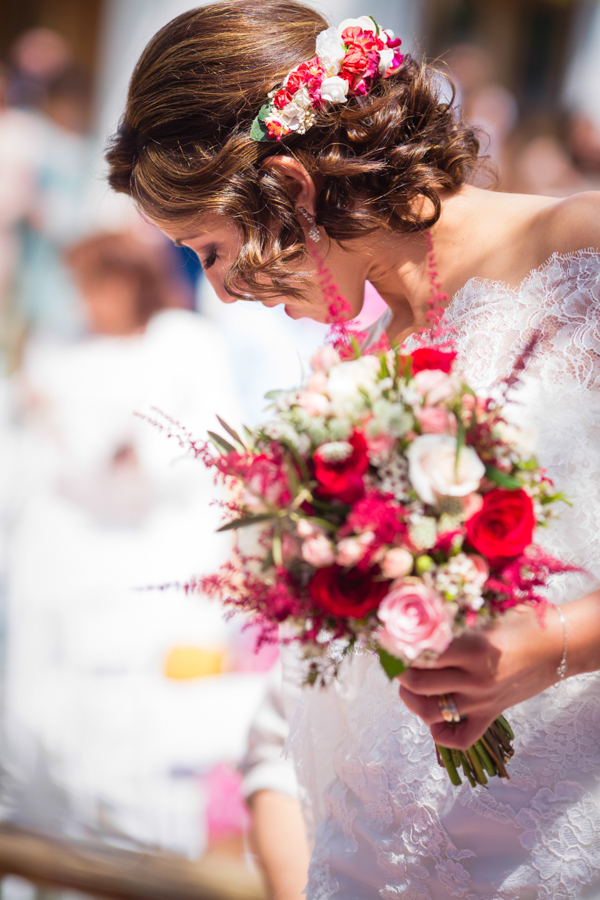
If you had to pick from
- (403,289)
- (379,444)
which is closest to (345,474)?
(379,444)

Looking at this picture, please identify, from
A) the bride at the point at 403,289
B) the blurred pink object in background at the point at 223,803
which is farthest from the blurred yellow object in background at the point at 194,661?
the bride at the point at 403,289

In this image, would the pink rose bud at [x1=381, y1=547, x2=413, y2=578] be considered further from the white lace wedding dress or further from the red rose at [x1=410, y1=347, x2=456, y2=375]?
the white lace wedding dress

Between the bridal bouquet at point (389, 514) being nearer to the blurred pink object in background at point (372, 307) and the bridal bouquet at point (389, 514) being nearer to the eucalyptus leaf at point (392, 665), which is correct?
the eucalyptus leaf at point (392, 665)

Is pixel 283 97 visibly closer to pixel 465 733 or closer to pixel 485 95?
pixel 465 733

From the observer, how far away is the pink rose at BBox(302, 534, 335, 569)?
615mm

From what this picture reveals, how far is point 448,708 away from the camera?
0.73 meters

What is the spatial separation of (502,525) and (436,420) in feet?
0.38

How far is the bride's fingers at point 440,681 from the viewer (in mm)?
712

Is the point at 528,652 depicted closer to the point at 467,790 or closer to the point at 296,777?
the point at 467,790

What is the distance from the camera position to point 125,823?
2.23 metres

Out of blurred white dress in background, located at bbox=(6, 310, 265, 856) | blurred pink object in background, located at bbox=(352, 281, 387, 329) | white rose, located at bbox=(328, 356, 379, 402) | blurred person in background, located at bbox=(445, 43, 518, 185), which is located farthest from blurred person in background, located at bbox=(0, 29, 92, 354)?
white rose, located at bbox=(328, 356, 379, 402)

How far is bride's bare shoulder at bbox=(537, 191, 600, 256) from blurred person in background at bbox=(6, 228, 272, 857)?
163 cm

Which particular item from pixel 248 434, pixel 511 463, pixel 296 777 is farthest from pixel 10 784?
pixel 511 463

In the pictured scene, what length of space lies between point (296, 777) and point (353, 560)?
0.78 m
